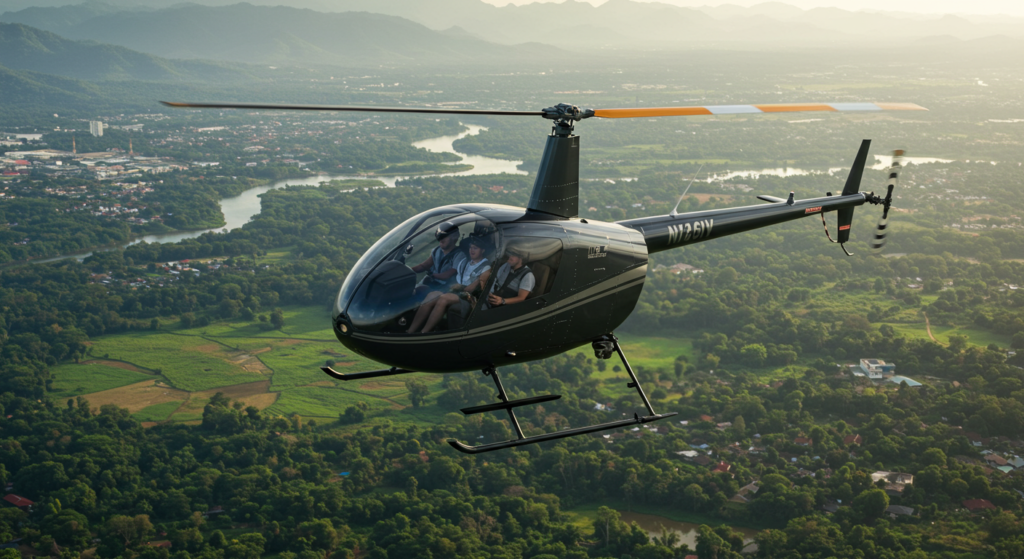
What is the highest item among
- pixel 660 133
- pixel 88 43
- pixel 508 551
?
pixel 88 43

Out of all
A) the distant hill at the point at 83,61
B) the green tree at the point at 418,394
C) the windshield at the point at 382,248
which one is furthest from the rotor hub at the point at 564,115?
the distant hill at the point at 83,61

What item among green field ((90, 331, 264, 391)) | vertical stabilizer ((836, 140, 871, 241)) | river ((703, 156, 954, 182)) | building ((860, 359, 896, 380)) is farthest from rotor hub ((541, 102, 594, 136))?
river ((703, 156, 954, 182))

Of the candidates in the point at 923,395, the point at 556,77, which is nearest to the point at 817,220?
the point at 923,395

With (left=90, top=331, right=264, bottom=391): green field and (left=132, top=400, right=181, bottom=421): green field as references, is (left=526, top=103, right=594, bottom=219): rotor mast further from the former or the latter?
(left=90, top=331, right=264, bottom=391): green field

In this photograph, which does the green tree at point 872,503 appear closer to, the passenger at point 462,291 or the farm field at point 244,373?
the farm field at point 244,373

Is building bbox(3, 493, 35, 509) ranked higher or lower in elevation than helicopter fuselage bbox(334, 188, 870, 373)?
lower

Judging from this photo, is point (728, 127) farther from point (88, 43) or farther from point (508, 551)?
point (88, 43)

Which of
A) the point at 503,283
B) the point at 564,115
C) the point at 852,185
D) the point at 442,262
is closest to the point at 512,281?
the point at 503,283
